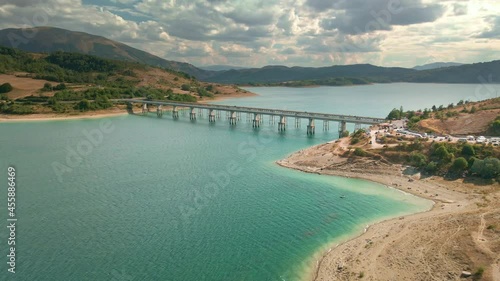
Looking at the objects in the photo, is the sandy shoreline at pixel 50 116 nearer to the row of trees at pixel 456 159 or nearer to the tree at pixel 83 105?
the tree at pixel 83 105

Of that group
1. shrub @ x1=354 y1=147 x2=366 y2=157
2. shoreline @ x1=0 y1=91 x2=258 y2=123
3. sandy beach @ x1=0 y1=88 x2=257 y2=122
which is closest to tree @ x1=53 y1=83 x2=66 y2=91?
sandy beach @ x1=0 y1=88 x2=257 y2=122

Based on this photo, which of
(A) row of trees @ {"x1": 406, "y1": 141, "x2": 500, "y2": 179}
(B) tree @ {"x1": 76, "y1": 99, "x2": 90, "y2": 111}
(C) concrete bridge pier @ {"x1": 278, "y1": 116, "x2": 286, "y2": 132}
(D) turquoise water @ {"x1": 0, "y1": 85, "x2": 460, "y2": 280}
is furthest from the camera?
(B) tree @ {"x1": 76, "y1": 99, "x2": 90, "y2": 111}

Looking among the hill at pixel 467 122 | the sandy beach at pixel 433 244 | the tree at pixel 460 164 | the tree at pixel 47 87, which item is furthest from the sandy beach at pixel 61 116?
the tree at pixel 460 164

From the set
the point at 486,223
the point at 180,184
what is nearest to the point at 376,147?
the point at 486,223

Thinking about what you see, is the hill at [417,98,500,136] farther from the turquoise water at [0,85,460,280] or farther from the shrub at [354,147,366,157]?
the turquoise water at [0,85,460,280]

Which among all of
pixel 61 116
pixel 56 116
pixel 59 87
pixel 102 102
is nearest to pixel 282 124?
pixel 61 116

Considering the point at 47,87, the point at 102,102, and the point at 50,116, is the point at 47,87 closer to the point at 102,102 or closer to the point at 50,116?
the point at 102,102
